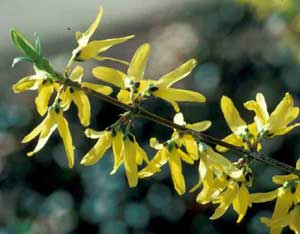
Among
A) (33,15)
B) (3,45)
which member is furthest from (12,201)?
(33,15)

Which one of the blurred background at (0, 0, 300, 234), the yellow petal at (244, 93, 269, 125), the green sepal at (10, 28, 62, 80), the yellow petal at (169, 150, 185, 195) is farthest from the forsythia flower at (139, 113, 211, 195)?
the blurred background at (0, 0, 300, 234)

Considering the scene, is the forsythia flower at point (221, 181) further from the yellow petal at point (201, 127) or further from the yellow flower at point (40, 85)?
the yellow flower at point (40, 85)

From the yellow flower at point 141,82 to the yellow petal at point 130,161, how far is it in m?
0.07

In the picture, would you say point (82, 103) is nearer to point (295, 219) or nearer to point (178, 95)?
point (178, 95)

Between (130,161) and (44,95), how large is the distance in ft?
0.52

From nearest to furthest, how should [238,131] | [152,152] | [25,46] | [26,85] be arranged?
[25,46] < [26,85] < [238,131] < [152,152]

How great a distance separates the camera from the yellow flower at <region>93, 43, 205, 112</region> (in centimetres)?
136

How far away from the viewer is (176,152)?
4.64 ft

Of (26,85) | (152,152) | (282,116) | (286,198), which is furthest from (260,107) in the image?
(152,152)

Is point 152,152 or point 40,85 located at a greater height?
point 40,85

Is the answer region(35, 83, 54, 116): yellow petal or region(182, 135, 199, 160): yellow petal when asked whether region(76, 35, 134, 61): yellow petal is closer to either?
region(35, 83, 54, 116): yellow petal

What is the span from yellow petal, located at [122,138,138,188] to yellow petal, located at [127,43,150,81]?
0.09 m

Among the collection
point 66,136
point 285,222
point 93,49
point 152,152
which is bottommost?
point 152,152

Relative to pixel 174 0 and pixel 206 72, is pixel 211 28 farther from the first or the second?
pixel 174 0
